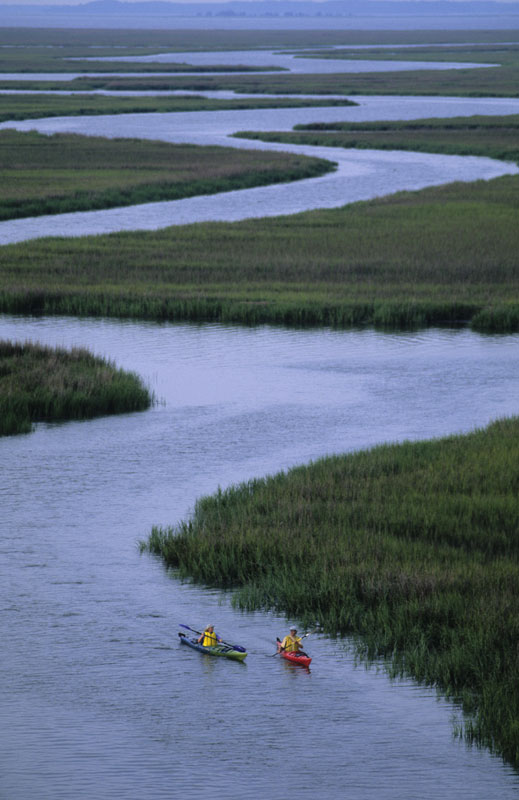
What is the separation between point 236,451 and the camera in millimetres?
18781

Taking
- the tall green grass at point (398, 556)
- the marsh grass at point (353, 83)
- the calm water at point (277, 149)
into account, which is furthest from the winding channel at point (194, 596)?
the marsh grass at point (353, 83)

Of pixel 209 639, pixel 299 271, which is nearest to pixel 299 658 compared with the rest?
pixel 209 639

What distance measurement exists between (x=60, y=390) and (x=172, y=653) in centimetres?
1072

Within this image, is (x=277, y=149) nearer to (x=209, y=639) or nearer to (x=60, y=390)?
(x=60, y=390)

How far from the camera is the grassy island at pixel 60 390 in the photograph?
2066 centimetres

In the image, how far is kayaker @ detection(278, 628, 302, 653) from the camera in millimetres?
10922

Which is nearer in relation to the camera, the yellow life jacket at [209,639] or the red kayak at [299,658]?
the red kayak at [299,658]

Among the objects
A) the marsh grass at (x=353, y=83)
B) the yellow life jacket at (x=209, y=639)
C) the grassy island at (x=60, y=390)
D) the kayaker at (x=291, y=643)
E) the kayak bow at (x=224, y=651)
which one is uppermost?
the marsh grass at (x=353, y=83)

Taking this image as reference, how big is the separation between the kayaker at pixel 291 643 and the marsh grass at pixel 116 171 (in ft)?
125

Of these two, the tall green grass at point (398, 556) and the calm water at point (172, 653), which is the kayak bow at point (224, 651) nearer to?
the calm water at point (172, 653)

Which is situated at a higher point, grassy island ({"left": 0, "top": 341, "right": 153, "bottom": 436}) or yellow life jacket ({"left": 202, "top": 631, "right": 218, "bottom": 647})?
yellow life jacket ({"left": 202, "top": 631, "right": 218, "bottom": 647})

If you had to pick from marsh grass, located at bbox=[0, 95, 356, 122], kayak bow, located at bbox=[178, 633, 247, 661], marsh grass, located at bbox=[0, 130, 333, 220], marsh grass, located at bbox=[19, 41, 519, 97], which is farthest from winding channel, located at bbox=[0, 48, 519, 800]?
marsh grass, located at bbox=[19, 41, 519, 97]

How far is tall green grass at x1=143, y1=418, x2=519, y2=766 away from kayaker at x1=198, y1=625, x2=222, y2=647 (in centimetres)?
120

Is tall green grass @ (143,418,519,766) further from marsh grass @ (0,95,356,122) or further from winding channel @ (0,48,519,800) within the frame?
marsh grass @ (0,95,356,122)
